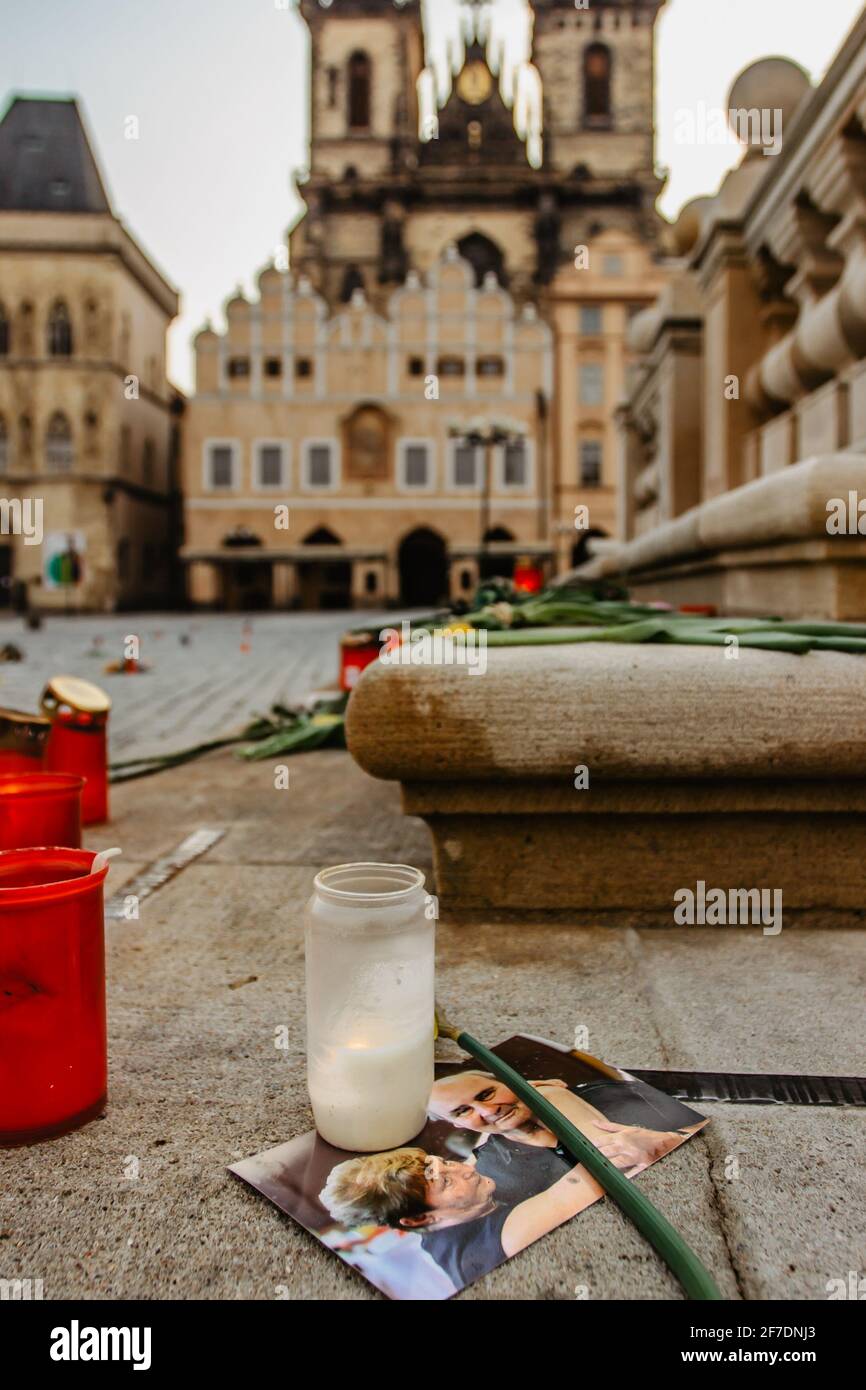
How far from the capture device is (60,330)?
127 feet

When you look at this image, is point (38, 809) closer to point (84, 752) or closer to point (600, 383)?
point (84, 752)

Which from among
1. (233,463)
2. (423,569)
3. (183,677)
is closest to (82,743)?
(183,677)

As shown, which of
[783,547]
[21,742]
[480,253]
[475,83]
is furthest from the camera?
[475,83]

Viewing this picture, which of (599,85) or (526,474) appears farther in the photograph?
(599,85)

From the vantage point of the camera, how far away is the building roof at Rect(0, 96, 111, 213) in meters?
41.2

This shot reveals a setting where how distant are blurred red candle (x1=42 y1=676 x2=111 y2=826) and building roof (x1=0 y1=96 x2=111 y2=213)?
41.6 m

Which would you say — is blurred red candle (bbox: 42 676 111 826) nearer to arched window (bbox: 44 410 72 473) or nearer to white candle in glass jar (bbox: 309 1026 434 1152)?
white candle in glass jar (bbox: 309 1026 434 1152)

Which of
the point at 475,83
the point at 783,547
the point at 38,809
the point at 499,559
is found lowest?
the point at 38,809

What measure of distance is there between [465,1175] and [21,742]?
1.98 metres

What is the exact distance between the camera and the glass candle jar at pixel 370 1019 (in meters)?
1.40

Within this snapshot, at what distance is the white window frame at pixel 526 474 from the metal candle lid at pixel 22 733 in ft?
119

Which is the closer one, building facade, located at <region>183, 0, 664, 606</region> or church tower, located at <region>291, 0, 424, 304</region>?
building facade, located at <region>183, 0, 664, 606</region>

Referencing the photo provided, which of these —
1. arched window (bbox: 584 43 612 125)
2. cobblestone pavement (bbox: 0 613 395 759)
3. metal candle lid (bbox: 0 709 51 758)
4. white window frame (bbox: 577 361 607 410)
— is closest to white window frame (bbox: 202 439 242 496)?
white window frame (bbox: 577 361 607 410)

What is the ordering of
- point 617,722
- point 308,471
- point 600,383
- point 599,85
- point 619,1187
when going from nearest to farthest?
point 619,1187, point 617,722, point 308,471, point 600,383, point 599,85
